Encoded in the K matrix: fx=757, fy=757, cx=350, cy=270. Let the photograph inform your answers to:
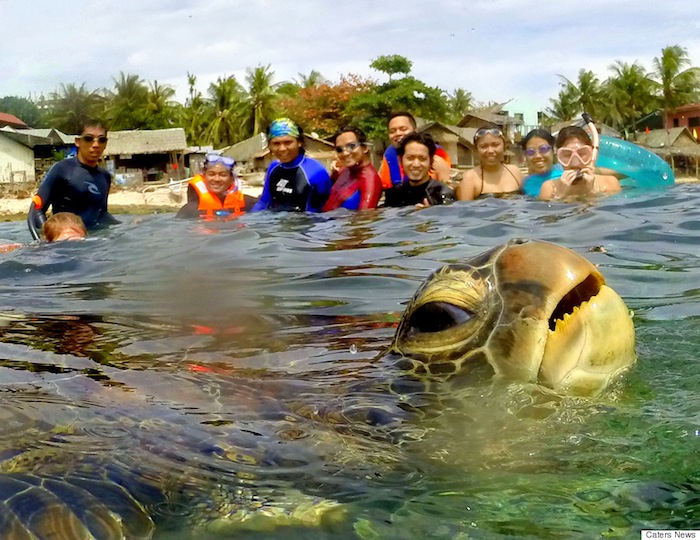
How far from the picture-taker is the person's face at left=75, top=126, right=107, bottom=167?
851 cm

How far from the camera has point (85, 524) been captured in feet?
3.97

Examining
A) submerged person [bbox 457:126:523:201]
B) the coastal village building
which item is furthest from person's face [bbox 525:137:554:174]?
the coastal village building

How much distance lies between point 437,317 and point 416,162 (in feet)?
20.7

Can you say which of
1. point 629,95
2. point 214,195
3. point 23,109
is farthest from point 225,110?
point 214,195

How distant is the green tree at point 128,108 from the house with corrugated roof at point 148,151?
8714mm

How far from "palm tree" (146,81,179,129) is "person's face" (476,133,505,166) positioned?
48840 mm

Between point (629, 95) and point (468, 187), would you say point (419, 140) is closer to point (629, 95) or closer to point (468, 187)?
point (468, 187)

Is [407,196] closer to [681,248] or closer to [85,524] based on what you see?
[681,248]

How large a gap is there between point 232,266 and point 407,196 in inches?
144

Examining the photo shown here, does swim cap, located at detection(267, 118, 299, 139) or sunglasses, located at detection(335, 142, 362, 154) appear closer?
sunglasses, located at detection(335, 142, 362, 154)

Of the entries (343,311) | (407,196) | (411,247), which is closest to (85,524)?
(343,311)

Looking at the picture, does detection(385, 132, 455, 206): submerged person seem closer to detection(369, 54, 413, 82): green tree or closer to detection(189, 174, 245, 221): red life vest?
detection(189, 174, 245, 221): red life vest

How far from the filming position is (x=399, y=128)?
927 cm

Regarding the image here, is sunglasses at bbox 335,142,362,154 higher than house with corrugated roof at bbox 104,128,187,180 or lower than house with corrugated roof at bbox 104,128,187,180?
lower
